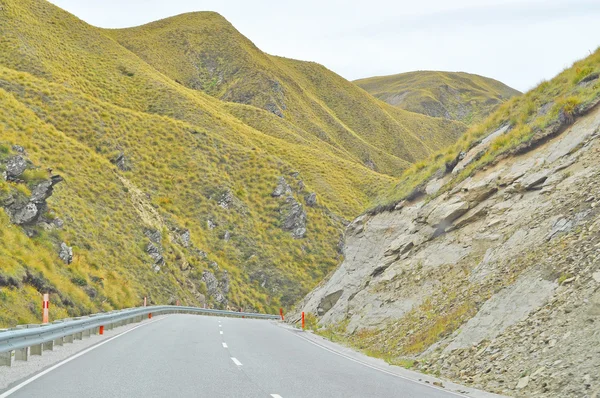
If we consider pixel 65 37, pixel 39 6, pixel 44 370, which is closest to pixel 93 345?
pixel 44 370

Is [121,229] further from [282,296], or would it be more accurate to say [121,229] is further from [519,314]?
[519,314]

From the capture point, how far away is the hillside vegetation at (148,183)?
87.0 feet

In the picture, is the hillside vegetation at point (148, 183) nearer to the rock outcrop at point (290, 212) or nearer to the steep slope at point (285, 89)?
the rock outcrop at point (290, 212)

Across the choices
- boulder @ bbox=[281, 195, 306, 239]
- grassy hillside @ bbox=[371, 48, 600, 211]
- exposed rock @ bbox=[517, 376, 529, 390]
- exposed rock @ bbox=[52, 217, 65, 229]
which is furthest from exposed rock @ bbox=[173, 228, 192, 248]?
exposed rock @ bbox=[517, 376, 529, 390]

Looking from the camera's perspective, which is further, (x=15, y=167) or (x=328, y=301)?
(x=15, y=167)

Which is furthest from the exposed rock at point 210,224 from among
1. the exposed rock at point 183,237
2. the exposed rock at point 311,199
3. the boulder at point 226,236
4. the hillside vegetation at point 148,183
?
the exposed rock at point 311,199

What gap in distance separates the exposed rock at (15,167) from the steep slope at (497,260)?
1575 centimetres

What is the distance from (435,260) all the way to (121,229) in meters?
24.0

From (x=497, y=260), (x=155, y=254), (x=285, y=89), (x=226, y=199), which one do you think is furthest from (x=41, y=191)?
(x=285, y=89)

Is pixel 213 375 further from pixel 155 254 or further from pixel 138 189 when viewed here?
pixel 138 189

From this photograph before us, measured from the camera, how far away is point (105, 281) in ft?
92.8

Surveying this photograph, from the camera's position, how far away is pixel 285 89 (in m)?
108

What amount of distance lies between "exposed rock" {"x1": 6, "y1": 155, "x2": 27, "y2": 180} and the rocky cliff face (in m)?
16.1

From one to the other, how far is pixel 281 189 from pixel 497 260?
142 ft
